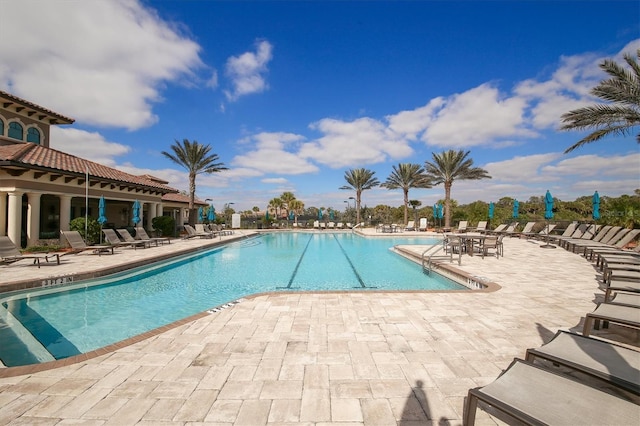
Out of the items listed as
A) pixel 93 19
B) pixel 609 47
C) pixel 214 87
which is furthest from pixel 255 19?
pixel 609 47

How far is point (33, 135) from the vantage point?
16.4 meters

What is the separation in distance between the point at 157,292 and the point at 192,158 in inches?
714

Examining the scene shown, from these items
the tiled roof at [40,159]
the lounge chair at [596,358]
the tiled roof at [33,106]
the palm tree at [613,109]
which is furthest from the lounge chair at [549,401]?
the tiled roof at [33,106]

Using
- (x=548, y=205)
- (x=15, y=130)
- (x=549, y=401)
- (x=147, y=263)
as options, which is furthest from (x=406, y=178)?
(x=549, y=401)

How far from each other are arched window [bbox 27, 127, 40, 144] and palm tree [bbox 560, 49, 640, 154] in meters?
25.8

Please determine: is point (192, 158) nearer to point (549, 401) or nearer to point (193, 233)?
point (193, 233)

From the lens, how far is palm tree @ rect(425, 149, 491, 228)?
2620cm

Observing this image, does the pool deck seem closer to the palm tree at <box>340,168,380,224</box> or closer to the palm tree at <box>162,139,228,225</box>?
the palm tree at <box>162,139,228,225</box>

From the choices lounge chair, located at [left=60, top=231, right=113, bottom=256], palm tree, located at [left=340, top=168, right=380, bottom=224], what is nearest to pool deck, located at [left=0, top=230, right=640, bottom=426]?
lounge chair, located at [left=60, top=231, right=113, bottom=256]

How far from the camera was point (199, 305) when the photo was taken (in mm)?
6402

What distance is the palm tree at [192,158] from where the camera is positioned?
2303 centimetres

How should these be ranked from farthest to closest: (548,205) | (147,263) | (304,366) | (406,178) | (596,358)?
(406,178) < (548,205) < (147,263) < (304,366) < (596,358)

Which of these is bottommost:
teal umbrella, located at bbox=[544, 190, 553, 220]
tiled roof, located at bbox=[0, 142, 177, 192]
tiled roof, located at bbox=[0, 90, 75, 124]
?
teal umbrella, located at bbox=[544, 190, 553, 220]

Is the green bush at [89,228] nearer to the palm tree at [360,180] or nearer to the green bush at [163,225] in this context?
the green bush at [163,225]
